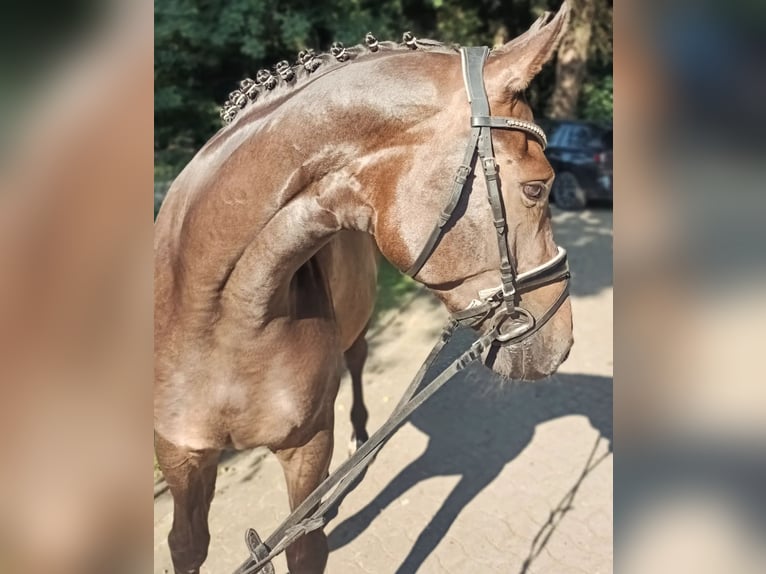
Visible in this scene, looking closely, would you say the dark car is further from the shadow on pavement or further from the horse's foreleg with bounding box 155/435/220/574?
the horse's foreleg with bounding box 155/435/220/574

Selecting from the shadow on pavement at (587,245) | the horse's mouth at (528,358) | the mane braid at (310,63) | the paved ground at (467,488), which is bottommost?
the paved ground at (467,488)

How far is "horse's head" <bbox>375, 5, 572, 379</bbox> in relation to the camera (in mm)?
1581

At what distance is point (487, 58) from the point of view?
1637mm

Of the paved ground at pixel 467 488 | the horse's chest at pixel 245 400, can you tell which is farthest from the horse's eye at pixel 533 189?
the horse's chest at pixel 245 400

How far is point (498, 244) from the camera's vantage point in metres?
1.62

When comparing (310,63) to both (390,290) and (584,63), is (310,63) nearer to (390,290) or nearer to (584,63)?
(390,290)

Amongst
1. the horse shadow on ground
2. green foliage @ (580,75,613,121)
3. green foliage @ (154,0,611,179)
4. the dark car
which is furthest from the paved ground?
green foliage @ (580,75,613,121)

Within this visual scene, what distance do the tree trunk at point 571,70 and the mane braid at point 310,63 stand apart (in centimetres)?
1539

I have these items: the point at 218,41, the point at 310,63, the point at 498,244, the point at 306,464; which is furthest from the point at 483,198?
the point at 218,41

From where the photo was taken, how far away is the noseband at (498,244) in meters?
1.56

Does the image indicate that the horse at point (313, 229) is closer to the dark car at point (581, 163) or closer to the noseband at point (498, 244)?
the noseband at point (498, 244)
